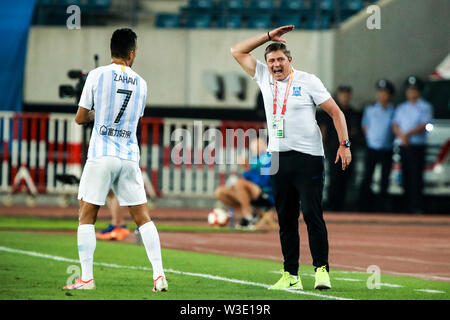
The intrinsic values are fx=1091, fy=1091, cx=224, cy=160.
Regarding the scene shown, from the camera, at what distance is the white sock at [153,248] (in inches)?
338

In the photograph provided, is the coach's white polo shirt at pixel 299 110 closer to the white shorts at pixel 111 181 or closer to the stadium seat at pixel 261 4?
the white shorts at pixel 111 181

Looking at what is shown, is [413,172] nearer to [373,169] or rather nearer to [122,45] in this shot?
[373,169]

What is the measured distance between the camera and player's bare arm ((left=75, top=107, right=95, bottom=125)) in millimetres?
8570

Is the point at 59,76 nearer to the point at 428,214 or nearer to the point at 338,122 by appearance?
the point at 428,214

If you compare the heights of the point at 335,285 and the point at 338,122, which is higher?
the point at 338,122

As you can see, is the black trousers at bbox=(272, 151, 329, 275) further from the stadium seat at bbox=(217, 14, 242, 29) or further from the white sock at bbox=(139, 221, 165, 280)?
the stadium seat at bbox=(217, 14, 242, 29)

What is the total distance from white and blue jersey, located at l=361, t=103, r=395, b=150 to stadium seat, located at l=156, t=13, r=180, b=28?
26.1 feet

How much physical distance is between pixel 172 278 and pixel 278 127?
6.16ft

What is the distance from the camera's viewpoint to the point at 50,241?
555 inches

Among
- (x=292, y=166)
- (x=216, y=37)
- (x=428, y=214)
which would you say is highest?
(x=216, y=37)

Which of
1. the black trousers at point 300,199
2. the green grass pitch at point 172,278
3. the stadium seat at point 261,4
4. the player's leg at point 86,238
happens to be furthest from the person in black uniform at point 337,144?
the player's leg at point 86,238

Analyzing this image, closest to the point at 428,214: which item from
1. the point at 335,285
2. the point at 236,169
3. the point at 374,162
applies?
the point at 374,162

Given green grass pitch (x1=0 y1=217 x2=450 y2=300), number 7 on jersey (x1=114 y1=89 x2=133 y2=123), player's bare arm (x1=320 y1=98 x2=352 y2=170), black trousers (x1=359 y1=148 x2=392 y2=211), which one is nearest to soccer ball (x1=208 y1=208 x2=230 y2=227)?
green grass pitch (x1=0 y1=217 x2=450 y2=300)

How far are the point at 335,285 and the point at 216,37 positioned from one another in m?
16.0
